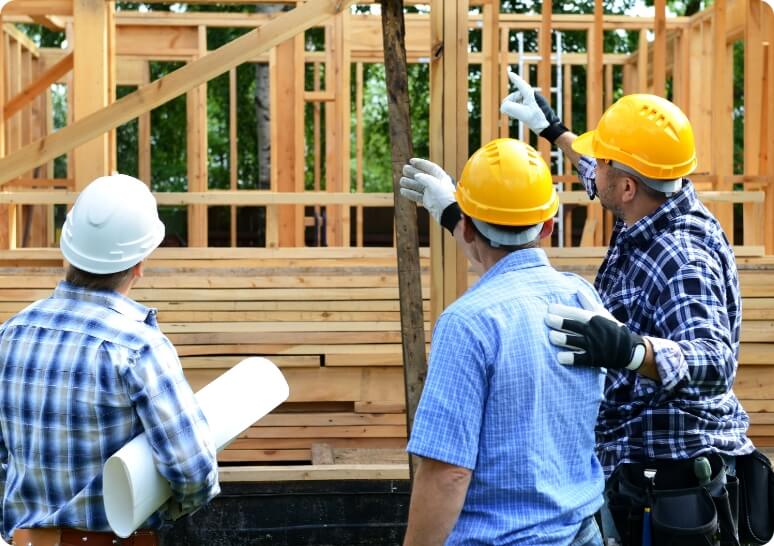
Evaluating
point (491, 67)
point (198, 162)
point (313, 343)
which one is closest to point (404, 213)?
point (313, 343)

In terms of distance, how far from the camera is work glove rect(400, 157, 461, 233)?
3307 mm

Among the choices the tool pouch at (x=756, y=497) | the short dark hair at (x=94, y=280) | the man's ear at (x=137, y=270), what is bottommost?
the tool pouch at (x=756, y=497)

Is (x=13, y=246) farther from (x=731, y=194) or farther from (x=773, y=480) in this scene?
(x=773, y=480)

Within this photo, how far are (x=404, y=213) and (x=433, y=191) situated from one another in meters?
0.78

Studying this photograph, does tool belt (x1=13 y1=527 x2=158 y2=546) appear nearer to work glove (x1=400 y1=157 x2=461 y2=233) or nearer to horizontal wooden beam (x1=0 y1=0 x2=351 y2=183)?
work glove (x1=400 y1=157 x2=461 y2=233)

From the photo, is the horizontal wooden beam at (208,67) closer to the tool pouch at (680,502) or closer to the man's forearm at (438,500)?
the tool pouch at (680,502)

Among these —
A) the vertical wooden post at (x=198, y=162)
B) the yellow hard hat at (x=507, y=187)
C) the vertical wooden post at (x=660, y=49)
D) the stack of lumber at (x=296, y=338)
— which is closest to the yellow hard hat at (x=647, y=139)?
the yellow hard hat at (x=507, y=187)

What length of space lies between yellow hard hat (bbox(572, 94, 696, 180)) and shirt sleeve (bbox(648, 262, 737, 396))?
38cm

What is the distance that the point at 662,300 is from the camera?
329cm

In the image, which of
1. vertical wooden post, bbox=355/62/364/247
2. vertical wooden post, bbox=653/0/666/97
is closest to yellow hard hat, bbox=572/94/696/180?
vertical wooden post, bbox=653/0/666/97

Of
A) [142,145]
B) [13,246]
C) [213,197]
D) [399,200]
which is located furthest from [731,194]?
[142,145]

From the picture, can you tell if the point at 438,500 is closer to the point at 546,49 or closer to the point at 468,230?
the point at 468,230

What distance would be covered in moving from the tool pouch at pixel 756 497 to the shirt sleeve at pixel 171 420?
1758 millimetres

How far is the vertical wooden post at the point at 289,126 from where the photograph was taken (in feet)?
35.4
